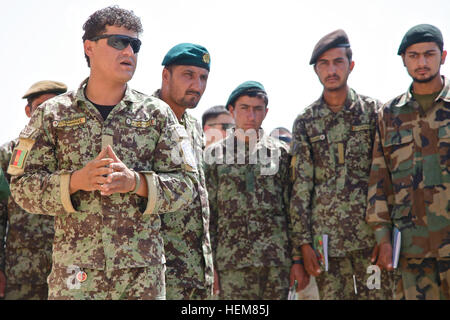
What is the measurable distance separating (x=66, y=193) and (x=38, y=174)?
28 centimetres

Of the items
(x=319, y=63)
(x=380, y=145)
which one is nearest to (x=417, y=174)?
(x=380, y=145)

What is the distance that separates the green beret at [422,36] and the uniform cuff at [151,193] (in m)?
2.95

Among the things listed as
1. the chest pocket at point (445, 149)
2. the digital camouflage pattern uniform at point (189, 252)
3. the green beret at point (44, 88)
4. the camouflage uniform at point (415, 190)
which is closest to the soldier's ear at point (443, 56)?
the camouflage uniform at point (415, 190)

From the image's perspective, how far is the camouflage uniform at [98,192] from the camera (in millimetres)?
3412

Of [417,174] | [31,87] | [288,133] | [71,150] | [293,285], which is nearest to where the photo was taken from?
[71,150]

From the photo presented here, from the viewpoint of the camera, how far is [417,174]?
5.04m

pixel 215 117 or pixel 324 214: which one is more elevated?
pixel 215 117

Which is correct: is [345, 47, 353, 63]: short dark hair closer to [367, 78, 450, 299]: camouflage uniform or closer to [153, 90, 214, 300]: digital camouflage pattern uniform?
[367, 78, 450, 299]: camouflage uniform

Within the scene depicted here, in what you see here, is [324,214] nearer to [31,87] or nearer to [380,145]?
[380,145]

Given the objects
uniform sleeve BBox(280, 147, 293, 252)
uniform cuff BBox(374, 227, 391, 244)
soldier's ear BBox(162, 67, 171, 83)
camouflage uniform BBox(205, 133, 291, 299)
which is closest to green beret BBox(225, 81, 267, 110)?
camouflage uniform BBox(205, 133, 291, 299)

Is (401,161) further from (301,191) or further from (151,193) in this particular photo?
(151,193)

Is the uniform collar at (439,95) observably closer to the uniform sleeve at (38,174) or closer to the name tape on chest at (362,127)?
the name tape on chest at (362,127)

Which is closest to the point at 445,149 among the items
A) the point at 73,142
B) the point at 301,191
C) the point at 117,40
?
the point at 301,191

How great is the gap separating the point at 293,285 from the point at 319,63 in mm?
2287
